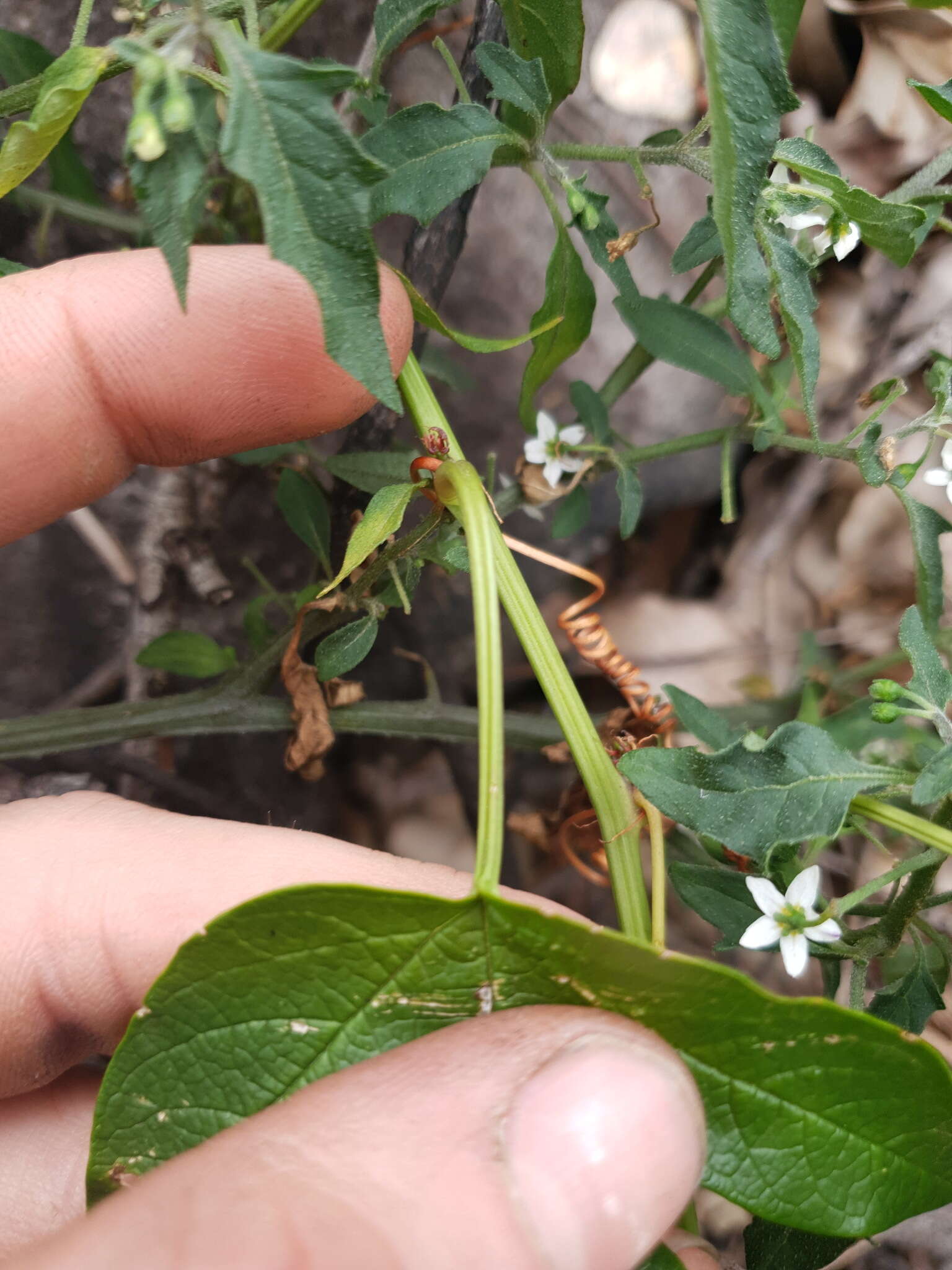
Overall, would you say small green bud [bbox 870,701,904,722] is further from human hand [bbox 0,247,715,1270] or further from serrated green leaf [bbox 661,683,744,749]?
human hand [bbox 0,247,715,1270]

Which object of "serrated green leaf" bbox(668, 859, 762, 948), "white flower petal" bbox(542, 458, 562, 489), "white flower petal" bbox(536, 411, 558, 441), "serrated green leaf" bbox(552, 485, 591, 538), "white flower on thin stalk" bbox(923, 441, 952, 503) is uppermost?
"white flower petal" bbox(536, 411, 558, 441)

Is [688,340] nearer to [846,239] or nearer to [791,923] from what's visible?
[846,239]

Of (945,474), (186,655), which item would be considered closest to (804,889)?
(945,474)

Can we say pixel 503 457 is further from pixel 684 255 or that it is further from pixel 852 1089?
pixel 852 1089

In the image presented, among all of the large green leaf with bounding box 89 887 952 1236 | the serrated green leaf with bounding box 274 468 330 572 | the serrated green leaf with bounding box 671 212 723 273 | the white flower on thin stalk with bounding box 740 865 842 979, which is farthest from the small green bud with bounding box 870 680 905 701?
the serrated green leaf with bounding box 274 468 330 572

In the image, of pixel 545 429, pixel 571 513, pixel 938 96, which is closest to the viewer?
pixel 938 96

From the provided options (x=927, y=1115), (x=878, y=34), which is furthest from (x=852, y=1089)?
(x=878, y=34)
